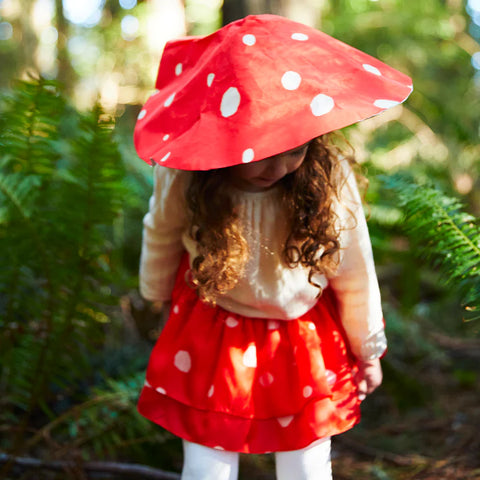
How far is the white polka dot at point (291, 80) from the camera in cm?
84

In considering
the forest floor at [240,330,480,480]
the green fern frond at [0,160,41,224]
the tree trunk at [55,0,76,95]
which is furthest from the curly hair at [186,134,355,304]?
the tree trunk at [55,0,76,95]

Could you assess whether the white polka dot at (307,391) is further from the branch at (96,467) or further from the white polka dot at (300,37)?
the white polka dot at (300,37)

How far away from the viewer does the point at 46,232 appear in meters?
1.49

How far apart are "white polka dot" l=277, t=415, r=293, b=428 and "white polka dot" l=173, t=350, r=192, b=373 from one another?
9.9 inches

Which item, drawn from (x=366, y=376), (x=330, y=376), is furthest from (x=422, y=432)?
(x=330, y=376)

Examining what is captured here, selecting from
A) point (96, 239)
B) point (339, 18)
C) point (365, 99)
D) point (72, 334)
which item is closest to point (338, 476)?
point (72, 334)

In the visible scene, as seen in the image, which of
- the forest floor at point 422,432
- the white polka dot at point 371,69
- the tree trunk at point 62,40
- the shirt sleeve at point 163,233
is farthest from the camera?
the tree trunk at point 62,40

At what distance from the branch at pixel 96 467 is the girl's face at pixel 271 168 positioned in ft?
3.18

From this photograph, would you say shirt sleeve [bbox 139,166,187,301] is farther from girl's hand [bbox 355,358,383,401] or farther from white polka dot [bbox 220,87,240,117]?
girl's hand [bbox 355,358,383,401]

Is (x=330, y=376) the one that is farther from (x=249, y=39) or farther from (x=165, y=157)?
(x=249, y=39)

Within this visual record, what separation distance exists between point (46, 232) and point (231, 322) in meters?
0.70

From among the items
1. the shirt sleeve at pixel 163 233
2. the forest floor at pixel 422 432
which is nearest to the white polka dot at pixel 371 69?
the shirt sleeve at pixel 163 233

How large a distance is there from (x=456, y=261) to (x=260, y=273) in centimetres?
49

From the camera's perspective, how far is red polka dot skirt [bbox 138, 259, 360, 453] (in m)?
1.11
